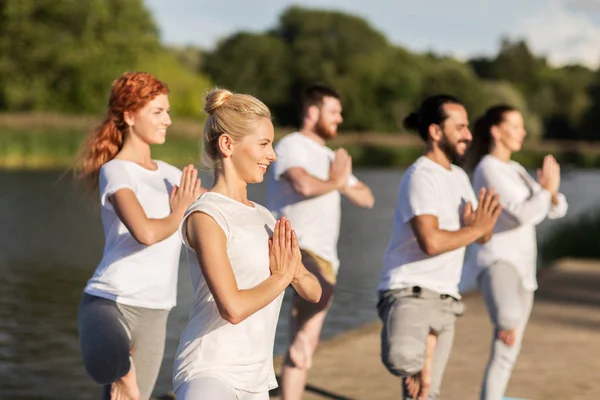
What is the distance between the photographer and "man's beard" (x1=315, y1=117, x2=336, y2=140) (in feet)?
22.0

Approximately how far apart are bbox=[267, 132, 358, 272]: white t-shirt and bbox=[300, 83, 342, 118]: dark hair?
0.21 m

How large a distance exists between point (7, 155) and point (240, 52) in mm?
70059

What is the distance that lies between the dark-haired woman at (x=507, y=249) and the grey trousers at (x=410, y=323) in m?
0.83

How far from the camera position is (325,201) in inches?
260

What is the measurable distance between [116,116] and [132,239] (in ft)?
2.02

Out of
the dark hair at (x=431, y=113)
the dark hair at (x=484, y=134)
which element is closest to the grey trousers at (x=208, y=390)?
the dark hair at (x=431, y=113)

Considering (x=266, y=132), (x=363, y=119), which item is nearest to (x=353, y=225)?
(x=266, y=132)

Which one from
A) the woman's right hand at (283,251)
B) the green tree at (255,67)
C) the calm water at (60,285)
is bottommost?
the calm water at (60,285)

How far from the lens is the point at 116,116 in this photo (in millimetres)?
5332

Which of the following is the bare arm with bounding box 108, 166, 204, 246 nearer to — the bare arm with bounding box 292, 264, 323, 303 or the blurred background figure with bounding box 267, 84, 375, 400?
the bare arm with bounding box 292, 264, 323, 303

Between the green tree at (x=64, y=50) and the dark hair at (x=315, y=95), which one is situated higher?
the green tree at (x=64, y=50)

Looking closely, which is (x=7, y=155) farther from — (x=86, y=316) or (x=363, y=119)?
(x=363, y=119)

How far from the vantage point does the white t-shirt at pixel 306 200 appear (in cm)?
650

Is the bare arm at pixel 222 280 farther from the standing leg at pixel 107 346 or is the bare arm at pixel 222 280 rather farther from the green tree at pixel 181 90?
the green tree at pixel 181 90
